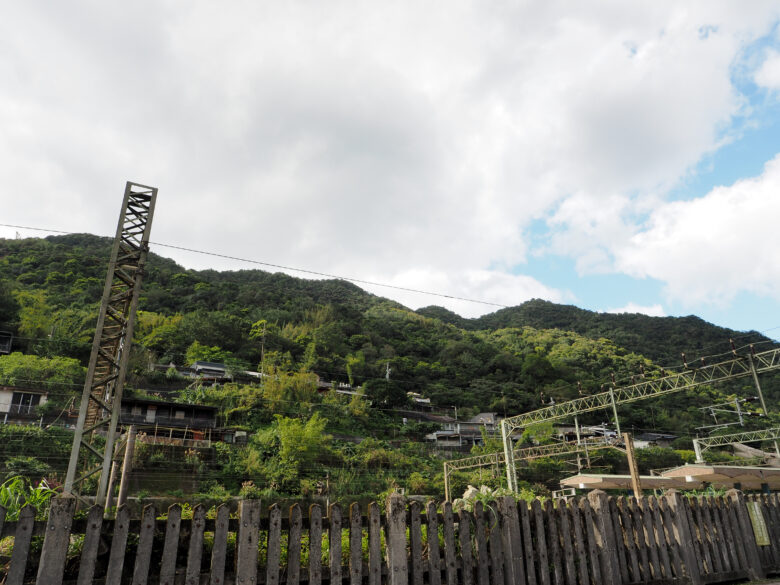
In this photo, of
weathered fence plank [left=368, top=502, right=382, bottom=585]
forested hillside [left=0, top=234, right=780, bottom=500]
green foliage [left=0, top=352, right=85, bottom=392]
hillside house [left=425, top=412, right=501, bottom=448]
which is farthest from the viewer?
hillside house [left=425, top=412, right=501, bottom=448]

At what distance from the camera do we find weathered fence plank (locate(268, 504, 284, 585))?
11.4 feet

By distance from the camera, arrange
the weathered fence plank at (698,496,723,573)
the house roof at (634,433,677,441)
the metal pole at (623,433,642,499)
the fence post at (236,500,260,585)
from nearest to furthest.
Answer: the fence post at (236,500,260,585)
the weathered fence plank at (698,496,723,573)
the metal pole at (623,433,642,499)
the house roof at (634,433,677,441)

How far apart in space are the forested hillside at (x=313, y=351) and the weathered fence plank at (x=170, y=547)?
88.9ft

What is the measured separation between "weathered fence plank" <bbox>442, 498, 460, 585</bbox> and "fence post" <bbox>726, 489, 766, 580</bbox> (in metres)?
4.75

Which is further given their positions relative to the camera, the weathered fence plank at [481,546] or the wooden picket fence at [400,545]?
the weathered fence plank at [481,546]

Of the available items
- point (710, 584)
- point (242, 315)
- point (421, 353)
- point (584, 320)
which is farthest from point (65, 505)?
point (584, 320)

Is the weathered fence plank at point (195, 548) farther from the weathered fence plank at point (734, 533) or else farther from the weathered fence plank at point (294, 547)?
the weathered fence plank at point (734, 533)

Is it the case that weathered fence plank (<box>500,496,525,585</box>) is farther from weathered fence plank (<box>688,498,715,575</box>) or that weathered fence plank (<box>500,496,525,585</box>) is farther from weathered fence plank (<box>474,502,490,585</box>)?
weathered fence plank (<box>688,498,715,575</box>)

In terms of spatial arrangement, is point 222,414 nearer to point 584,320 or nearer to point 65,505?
point 65,505

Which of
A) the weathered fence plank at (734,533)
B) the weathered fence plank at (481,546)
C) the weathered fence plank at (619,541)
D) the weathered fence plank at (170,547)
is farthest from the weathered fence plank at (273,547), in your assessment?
the weathered fence plank at (734,533)

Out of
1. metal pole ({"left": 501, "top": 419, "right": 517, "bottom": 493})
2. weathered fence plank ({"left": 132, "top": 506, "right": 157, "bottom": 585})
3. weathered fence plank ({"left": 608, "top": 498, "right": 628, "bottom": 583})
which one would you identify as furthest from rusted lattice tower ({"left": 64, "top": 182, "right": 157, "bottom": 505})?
metal pole ({"left": 501, "top": 419, "right": 517, "bottom": 493})

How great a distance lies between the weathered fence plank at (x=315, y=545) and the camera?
364 cm

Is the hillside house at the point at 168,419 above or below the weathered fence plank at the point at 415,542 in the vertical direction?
above

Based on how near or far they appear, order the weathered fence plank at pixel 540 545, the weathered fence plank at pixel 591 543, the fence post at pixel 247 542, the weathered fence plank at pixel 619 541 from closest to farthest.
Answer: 1. the fence post at pixel 247 542
2. the weathered fence plank at pixel 540 545
3. the weathered fence plank at pixel 591 543
4. the weathered fence plank at pixel 619 541
